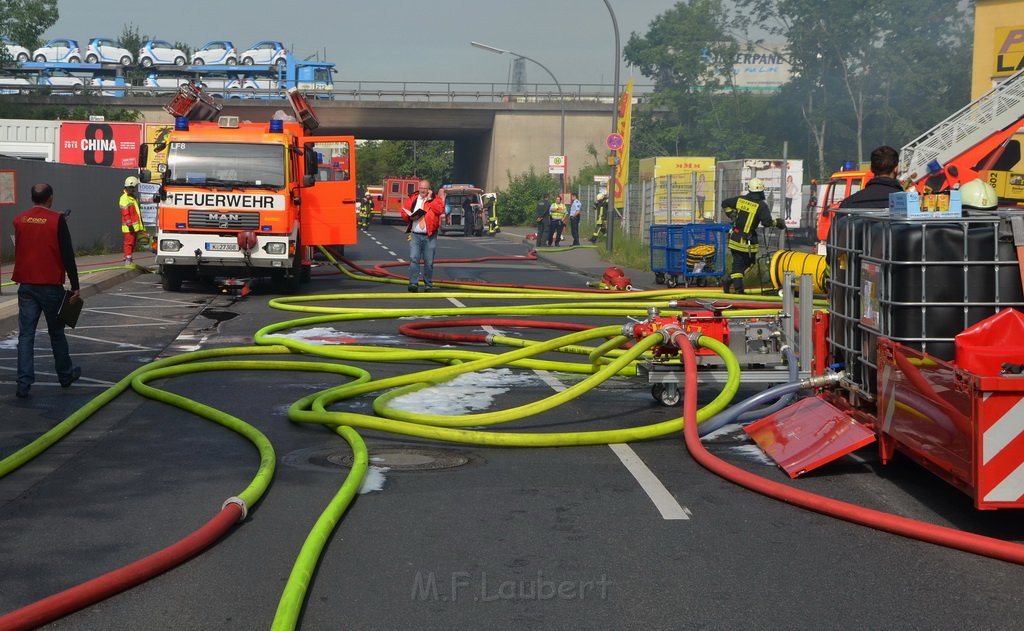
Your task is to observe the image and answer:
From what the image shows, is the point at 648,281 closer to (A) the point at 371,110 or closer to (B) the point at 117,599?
(B) the point at 117,599

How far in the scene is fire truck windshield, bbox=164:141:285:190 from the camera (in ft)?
62.3

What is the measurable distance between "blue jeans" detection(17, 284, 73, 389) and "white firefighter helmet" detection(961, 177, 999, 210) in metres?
7.01

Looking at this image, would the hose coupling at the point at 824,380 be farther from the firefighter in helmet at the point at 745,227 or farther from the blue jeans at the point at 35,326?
the firefighter in helmet at the point at 745,227

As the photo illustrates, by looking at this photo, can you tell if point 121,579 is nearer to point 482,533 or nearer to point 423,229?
point 482,533

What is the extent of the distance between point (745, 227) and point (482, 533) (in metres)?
13.3

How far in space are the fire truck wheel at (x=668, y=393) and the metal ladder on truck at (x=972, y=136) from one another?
16255 mm

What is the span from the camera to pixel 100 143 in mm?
44969

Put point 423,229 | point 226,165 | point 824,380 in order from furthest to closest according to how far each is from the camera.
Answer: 1. point 423,229
2. point 226,165
3. point 824,380

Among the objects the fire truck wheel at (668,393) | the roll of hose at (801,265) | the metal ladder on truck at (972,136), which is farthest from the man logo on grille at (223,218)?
the metal ladder on truck at (972,136)

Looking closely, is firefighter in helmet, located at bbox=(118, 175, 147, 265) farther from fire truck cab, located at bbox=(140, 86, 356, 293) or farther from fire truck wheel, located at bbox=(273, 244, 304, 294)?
fire truck wheel, located at bbox=(273, 244, 304, 294)

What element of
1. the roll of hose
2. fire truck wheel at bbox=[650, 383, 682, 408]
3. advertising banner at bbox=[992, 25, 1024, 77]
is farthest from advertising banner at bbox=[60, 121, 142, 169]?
fire truck wheel at bbox=[650, 383, 682, 408]

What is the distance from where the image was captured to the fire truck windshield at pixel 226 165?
62.3 ft

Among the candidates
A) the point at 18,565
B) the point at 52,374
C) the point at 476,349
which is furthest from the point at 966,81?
the point at 18,565

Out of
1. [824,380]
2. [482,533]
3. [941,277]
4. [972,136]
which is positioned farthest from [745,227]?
[482,533]
